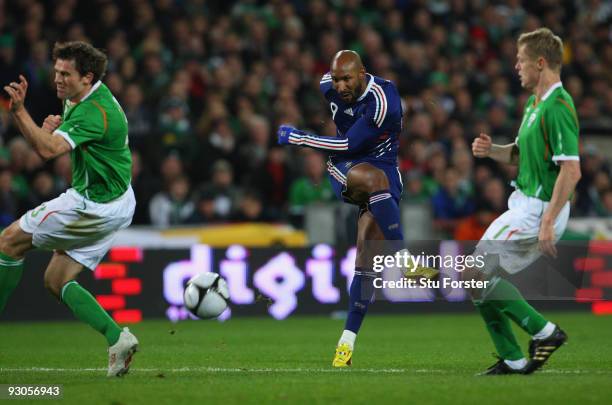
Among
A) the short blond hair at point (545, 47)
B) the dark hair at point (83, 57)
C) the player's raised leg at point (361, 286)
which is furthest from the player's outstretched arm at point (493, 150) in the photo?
the dark hair at point (83, 57)

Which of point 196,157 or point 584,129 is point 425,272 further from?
point 584,129

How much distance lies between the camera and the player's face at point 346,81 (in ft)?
27.4

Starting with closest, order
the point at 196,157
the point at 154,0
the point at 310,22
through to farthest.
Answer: the point at 196,157 < the point at 154,0 < the point at 310,22

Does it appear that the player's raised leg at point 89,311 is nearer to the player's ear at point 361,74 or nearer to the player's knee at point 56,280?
the player's knee at point 56,280

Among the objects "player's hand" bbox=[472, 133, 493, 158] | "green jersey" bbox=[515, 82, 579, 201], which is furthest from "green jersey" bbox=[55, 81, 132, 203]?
"green jersey" bbox=[515, 82, 579, 201]

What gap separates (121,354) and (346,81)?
260cm

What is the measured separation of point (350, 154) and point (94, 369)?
249 cm

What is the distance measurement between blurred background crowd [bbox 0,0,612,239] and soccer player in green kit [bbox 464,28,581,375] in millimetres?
7379

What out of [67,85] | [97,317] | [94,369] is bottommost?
[94,369]

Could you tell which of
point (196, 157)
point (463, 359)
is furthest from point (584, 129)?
point (463, 359)

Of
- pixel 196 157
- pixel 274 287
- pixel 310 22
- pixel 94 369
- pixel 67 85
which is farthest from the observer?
pixel 310 22

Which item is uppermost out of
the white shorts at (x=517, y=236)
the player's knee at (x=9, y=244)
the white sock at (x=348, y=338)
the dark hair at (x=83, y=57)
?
the dark hair at (x=83, y=57)

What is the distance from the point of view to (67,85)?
24.9 ft

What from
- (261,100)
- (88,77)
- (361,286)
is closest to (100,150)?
(88,77)
